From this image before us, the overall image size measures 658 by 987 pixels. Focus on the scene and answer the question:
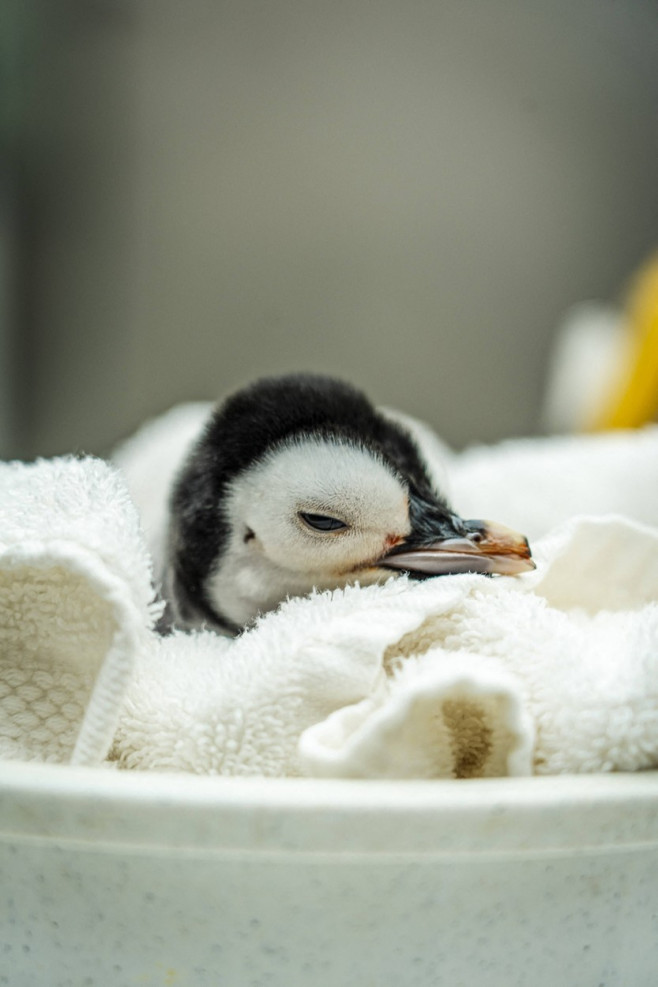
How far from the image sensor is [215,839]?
0.80 feet

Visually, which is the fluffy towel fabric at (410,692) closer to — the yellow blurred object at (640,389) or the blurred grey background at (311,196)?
the yellow blurred object at (640,389)

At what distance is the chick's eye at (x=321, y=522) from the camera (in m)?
0.46

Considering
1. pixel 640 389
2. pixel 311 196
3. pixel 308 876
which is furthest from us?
pixel 311 196

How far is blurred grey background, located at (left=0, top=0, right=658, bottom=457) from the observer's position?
1.57m

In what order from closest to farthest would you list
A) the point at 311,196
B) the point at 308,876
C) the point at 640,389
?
the point at 308,876 < the point at 640,389 < the point at 311,196

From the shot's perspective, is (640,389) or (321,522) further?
(640,389)

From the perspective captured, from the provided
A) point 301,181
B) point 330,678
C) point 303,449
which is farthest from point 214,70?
point 330,678

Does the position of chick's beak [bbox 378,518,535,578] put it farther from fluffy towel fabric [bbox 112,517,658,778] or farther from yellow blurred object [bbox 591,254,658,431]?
yellow blurred object [bbox 591,254,658,431]

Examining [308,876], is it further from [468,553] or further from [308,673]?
[468,553]

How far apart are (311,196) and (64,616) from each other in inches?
58.2

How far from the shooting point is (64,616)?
0.32m

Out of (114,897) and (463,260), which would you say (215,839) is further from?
(463,260)

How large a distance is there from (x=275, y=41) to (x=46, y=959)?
63.5 inches

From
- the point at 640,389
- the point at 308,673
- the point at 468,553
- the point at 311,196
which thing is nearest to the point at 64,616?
the point at 308,673
